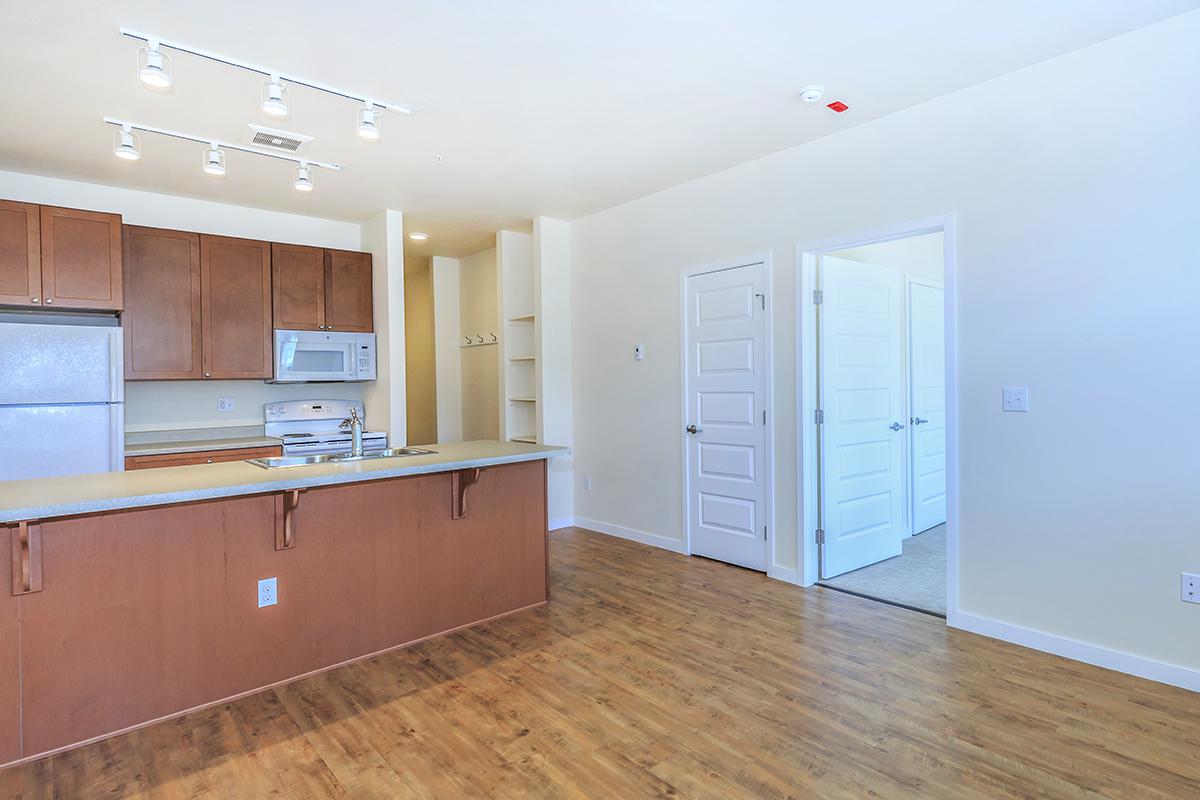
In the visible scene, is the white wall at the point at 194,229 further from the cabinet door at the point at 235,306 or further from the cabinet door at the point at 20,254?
the cabinet door at the point at 20,254

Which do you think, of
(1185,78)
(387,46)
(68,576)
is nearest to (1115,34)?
(1185,78)

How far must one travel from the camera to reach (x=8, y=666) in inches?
82.4

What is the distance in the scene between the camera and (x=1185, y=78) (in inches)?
98.3

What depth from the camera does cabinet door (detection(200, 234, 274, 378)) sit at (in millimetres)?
4465

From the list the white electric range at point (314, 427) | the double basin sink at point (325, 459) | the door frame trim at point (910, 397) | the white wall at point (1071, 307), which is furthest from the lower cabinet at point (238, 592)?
the door frame trim at point (910, 397)

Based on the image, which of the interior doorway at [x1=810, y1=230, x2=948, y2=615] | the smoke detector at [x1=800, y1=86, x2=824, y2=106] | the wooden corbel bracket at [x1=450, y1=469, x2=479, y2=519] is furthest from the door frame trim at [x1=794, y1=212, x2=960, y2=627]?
the wooden corbel bracket at [x1=450, y1=469, x2=479, y2=519]

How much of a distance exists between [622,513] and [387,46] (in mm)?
3675

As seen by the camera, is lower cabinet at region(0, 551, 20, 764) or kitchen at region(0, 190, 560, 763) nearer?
lower cabinet at region(0, 551, 20, 764)

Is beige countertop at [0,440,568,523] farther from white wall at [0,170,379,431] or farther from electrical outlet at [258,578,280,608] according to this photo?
white wall at [0,170,379,431]

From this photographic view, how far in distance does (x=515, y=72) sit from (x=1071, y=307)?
2695mm

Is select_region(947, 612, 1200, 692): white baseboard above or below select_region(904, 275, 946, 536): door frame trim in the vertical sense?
below

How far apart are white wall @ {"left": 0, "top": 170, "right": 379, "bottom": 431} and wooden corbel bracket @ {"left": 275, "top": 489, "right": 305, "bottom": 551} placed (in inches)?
104

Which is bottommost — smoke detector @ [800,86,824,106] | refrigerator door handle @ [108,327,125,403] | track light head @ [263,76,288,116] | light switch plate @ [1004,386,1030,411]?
light switch plate @ [1004,386,1030,411]

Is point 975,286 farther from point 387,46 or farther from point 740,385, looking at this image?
point 387,46
